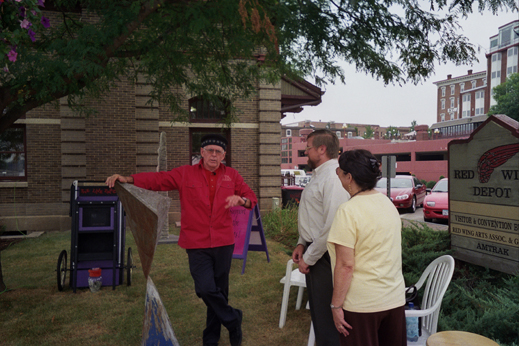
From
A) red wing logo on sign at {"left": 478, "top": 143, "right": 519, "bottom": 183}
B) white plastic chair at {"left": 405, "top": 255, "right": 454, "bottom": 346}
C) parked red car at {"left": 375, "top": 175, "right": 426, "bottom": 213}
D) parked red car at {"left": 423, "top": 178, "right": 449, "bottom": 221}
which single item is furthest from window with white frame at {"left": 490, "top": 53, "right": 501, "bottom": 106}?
white plastic chair at {"left": 405, "top": 255, "right": 454, "bottom": 346}

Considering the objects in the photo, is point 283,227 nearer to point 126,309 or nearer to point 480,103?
point 126,309

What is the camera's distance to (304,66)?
21.0 ft

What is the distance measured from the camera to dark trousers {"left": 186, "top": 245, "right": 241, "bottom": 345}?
3.53 m

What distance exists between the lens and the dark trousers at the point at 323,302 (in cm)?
288

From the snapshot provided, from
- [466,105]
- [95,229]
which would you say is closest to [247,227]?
[95,229]

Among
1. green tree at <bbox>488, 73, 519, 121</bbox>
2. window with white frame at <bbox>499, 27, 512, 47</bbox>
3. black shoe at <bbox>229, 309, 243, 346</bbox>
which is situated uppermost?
window with white frame at <bbox>499, 27, 512, 47</bbox>

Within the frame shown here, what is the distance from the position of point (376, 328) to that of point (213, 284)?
5.62 feet

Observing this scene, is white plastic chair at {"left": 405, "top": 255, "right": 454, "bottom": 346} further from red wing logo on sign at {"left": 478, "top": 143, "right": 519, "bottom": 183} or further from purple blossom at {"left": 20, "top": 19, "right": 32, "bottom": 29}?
purple blossom at {"left": 20, "top": 19, "right": 32, "bottom": 29}

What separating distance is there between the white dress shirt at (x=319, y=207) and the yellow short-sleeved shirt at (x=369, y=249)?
1.85 ft

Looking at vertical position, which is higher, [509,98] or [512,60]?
[512,60]

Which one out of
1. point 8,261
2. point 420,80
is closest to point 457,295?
point 420,80

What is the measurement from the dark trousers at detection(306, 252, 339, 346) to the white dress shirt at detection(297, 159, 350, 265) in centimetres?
11

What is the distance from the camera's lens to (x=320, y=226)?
299 cm

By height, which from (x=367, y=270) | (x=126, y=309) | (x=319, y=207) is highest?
(x=319, y=207)
